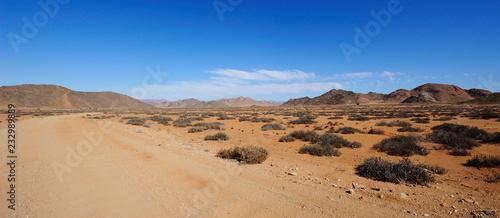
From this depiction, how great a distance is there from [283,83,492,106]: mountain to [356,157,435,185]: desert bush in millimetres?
→ 112448

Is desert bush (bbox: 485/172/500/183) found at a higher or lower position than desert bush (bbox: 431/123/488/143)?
lower

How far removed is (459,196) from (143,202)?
6.17 meters

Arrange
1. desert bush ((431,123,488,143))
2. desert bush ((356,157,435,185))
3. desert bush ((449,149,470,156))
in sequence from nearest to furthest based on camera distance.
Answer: desert bush ((356,157,435,185)) < desert bush ((449,149,470,156)) < desert bush ((431,123,488,143))

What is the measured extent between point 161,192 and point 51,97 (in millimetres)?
140639

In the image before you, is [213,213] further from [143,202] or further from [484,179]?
[484,179]

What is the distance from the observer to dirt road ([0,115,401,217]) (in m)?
3.40

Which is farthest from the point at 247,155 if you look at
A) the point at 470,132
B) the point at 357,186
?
the point at 470,132

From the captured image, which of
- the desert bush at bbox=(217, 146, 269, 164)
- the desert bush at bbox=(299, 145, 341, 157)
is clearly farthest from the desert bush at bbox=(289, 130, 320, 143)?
the desert bush at bbox=(217, 146, 269, 164)

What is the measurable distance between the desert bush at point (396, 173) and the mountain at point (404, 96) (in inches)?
4427

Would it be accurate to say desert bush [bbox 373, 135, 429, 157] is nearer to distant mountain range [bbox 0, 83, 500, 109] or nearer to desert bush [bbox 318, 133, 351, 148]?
desert bush [bbox 318, 133, 351, 148]

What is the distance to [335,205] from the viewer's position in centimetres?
363

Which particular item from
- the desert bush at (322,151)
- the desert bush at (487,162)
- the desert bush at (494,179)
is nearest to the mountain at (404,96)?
the desert bush at (322,151)

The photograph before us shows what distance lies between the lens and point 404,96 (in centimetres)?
12169

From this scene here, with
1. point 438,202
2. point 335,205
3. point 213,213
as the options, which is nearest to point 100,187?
point 213,213
